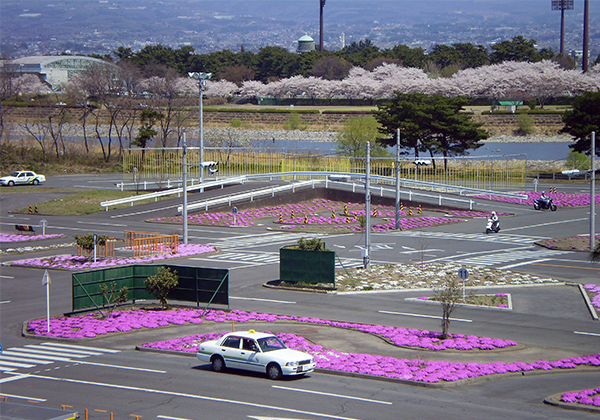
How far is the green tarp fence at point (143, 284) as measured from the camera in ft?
97.8

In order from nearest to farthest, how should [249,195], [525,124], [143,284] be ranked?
[143,284] < [249,195] < [525,124]

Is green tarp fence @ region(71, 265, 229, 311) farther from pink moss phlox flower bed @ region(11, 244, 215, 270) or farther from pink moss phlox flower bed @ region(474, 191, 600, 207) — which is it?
pink moss phlox flower bed @ region(474, 191, 600, 207)

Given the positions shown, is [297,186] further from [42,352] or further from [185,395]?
[185,395]

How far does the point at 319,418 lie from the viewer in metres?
17.0

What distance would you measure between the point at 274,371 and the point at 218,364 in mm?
2058

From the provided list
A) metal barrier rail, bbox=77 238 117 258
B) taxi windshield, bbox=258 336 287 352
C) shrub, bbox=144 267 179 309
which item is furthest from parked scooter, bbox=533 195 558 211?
taxi windshield, bbox=258 336 287 352

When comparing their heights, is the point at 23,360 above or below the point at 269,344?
below

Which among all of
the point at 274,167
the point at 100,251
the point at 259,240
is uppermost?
the point at 274,167

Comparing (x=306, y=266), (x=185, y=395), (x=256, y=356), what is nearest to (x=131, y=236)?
(x=306, y=266)

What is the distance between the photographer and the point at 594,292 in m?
33.5

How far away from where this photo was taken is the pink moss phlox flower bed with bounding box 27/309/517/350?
2466 centimetres

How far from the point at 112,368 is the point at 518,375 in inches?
515

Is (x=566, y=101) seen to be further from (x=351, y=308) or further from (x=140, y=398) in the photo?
(x=140, y=398)

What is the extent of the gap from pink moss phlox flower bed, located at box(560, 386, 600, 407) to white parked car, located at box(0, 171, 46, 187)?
7120cm
